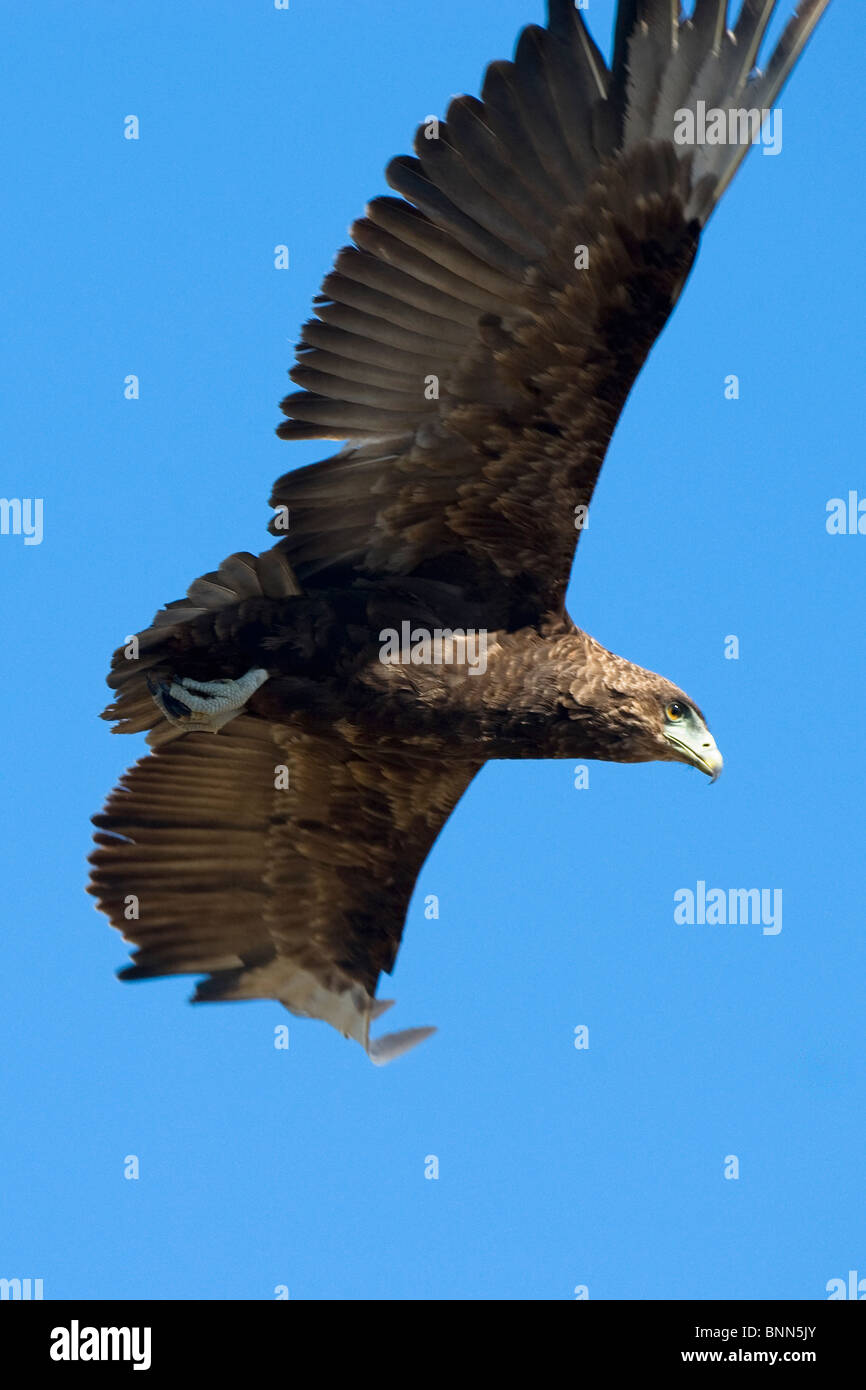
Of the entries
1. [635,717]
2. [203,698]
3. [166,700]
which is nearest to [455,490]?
[635,717]

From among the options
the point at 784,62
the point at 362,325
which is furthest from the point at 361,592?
the point at 784,62

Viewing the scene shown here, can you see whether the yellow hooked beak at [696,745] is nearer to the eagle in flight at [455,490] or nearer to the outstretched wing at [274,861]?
the eagle in flight at [455,490]

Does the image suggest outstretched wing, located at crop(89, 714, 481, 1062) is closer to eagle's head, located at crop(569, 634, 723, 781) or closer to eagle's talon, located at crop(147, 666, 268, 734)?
eagle's talon, located at crop(147, 666, 268, 734)

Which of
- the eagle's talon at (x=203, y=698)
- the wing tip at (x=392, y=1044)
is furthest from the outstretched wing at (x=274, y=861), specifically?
the eagle's talon at (x=203, y=698)

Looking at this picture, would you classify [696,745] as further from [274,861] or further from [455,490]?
[274,861]

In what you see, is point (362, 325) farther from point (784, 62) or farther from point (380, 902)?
point (380, 902)

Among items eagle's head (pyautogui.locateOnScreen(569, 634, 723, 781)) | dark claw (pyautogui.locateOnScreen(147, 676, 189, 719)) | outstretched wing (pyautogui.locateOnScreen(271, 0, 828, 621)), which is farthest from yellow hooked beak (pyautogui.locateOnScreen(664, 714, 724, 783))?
dark claw (pyautogui.locateOnScreen(147, 676, 189, 719))
